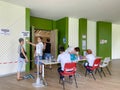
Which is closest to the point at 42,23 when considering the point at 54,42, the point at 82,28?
the point at 54,42

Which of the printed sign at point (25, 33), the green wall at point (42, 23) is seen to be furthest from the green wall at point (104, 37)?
the printed sign at point (25, 33)

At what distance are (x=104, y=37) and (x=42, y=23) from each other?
5.06 metres

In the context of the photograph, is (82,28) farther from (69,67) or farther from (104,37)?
(69,67)

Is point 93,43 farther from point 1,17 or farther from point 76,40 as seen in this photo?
point 1,17

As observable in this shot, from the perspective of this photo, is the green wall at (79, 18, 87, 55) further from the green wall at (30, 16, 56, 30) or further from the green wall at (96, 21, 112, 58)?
the green wall at (30, 16, 56, 30)

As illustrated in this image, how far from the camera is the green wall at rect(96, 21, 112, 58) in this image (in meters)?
10.7

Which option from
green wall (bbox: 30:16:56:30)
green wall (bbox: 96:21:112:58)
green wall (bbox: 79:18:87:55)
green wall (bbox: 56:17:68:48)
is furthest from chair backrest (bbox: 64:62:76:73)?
green wall (bbox: 96:21:112:58)

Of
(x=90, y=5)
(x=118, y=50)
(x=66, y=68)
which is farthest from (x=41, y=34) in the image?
(x=118, y=50)

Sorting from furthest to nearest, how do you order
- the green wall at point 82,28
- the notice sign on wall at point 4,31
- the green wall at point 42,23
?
1. the green wall at point 82,28
2. the green wall at point 42,23
3. the notice sign on wall at point 4,31

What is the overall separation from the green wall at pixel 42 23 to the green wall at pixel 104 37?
3535mm

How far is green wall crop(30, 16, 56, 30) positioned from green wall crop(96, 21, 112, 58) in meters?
3.54

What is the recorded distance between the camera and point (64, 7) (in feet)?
23.2

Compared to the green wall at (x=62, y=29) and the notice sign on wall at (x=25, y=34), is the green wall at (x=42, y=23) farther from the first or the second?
the notice sign on wall at (x=25, y=34)

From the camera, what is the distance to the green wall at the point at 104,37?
35.2ft
